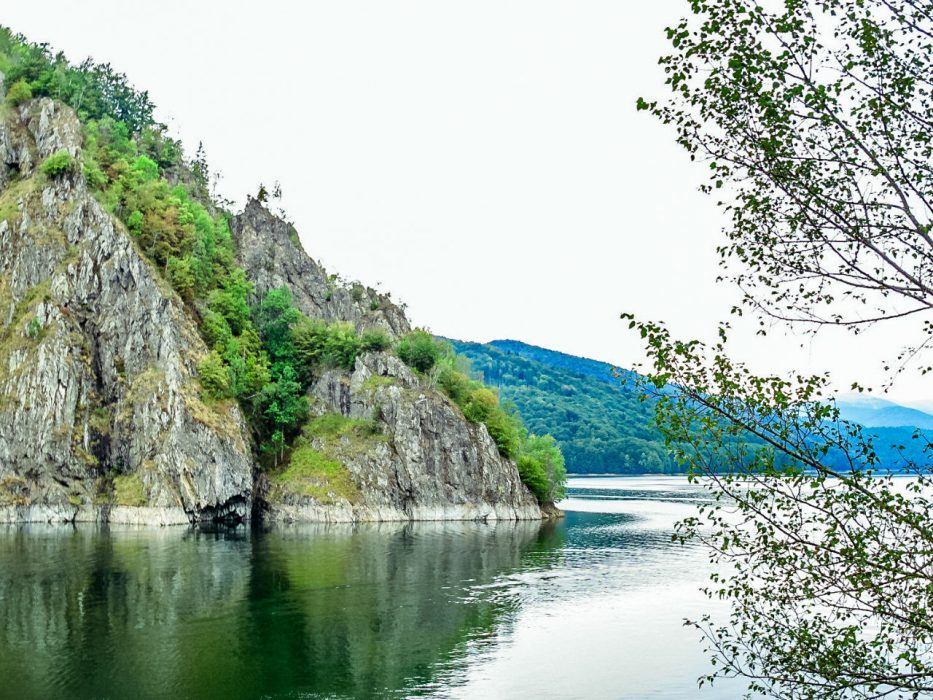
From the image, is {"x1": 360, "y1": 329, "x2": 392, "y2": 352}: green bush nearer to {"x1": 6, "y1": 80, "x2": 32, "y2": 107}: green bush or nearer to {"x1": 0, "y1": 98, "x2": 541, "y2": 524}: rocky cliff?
{"x1": 0, "y1": 98, "x2": 541, "y2": 524}: rocky cliff

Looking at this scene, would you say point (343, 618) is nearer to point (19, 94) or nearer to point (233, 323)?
point (233, 323)

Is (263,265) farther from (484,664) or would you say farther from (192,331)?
(484,664)

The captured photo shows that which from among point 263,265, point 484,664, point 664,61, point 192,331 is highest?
point 263,265

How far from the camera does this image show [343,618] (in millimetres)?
47438

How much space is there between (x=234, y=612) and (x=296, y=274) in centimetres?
10109

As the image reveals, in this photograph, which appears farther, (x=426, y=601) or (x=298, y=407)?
(x=298, y=407)

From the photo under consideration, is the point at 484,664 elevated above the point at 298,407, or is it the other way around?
the point at 298,407

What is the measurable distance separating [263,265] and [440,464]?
161 feet

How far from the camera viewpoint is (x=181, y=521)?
320 feet

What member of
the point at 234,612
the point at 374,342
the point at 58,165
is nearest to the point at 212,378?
the point at 374,342

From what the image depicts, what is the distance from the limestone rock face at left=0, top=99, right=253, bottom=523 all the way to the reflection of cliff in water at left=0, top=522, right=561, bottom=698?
46.2 feet

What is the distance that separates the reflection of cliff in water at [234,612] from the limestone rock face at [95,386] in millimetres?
14096

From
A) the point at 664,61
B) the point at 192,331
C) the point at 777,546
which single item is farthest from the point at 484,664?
the point at 192,331

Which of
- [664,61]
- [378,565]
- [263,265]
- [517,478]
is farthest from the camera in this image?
[263,265]
